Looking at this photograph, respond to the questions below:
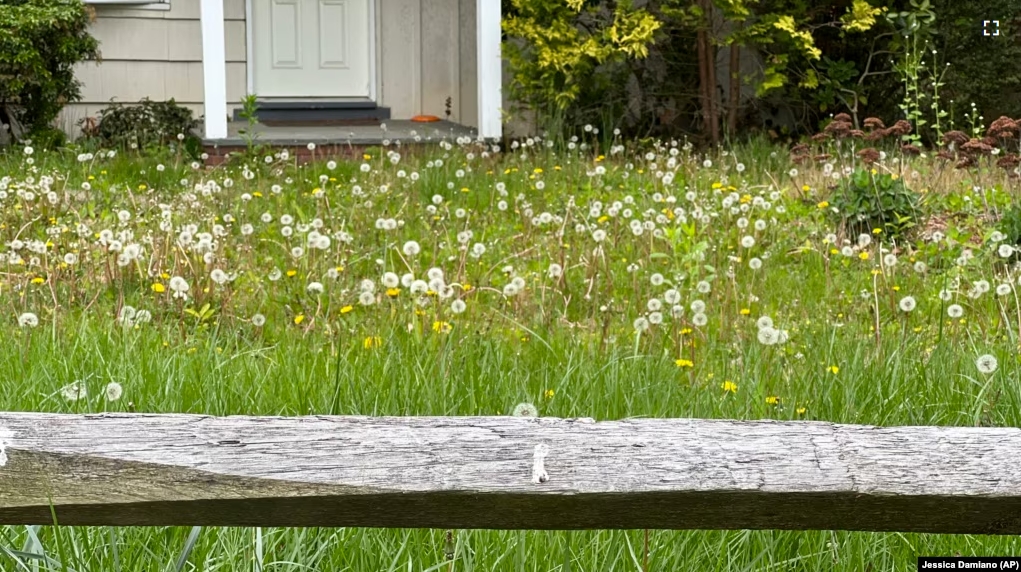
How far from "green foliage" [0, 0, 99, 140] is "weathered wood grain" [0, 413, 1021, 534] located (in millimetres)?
8685

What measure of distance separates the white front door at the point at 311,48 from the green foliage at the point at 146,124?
3.56 feet

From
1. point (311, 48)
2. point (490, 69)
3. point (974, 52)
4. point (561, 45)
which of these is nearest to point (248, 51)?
point (311, 48)

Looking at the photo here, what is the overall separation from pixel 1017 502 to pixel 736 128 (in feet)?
33.1

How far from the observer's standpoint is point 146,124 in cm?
1030

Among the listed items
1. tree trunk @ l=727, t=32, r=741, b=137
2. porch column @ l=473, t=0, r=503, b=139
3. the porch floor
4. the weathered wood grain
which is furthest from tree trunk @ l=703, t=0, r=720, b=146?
the weathered wood grain

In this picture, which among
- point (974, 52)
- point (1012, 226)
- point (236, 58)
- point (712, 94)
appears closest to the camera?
point (1012, 226)

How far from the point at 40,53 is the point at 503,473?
940 cm

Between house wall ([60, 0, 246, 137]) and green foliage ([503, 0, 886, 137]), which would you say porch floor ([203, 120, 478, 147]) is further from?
green foliage ([503, 0, 886, 137])

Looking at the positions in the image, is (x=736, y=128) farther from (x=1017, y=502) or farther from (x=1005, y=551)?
(x=1017, y=502)

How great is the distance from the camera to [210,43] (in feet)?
30.8

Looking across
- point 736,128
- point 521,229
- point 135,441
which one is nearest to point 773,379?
point 135,441

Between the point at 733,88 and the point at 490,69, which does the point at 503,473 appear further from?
the point at 733,88

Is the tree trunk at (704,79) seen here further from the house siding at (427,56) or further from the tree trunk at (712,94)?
the house siding at (427,56)

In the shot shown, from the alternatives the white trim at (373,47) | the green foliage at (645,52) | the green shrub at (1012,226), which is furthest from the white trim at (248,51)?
the green shrub at (1012,226)
